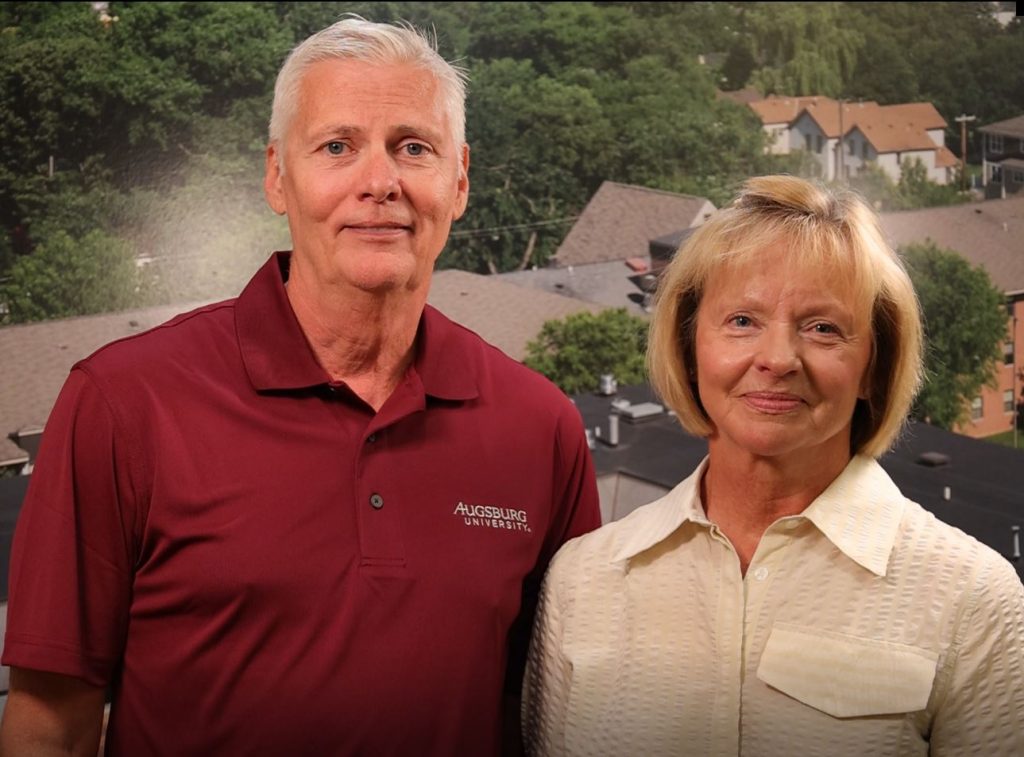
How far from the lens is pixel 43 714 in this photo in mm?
1805

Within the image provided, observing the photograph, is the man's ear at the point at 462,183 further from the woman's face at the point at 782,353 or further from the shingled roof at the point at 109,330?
the shingled roof at the point at 109,330

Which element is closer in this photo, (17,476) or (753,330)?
(753,330)

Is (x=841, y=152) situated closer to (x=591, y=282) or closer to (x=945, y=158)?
(x=945, y=158)

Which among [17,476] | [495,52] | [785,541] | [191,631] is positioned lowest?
[17,476]

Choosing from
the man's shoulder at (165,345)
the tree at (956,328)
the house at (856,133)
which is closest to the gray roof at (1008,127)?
the house at (856,133)

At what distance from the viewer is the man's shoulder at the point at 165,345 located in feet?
5.86

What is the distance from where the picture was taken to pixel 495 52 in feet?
11.7

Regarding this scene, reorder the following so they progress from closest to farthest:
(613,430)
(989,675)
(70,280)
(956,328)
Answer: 1. (989,675)
2. (956,328)
3. (70,280)
4. (613,430)

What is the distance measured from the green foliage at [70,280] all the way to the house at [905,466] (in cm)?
111

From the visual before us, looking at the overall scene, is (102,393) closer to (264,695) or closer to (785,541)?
(264,695)

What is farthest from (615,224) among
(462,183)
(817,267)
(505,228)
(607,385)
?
(817,267)

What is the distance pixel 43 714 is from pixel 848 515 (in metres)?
1.05

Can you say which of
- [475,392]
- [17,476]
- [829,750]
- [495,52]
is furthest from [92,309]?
[829,750]

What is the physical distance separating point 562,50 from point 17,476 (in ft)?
5.60
